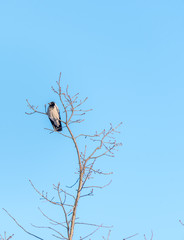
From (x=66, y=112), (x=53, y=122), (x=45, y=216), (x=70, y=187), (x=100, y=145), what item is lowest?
(x=45, y=216)

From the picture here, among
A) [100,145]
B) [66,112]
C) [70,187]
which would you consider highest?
[66,112]

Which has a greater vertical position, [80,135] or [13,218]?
[80,135]

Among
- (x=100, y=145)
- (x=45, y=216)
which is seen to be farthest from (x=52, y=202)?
(x=100, y=145)

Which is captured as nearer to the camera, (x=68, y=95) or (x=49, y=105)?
(x=68, y=95)

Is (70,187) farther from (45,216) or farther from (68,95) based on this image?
(68,95)

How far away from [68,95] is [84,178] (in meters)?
1.25

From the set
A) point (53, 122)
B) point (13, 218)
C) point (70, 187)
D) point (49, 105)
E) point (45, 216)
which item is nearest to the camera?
point (13, 218)

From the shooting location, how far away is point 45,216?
4.46 metres

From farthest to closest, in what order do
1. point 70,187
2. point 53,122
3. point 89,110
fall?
point 53,122
point 89,110
point 70,187

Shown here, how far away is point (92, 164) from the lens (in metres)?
4.73

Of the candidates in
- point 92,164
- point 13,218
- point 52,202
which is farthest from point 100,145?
point 13,218

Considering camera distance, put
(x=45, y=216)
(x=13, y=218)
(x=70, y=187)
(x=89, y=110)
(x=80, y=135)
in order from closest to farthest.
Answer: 1. (x=13, y=218)
2. (x=45, y=216)
3. (x=70, y=187)
4. (x=80, y=135)
5. (x=89, y=110)

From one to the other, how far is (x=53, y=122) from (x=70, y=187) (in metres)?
9.30

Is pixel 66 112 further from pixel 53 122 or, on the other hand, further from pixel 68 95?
pixel 53 122
